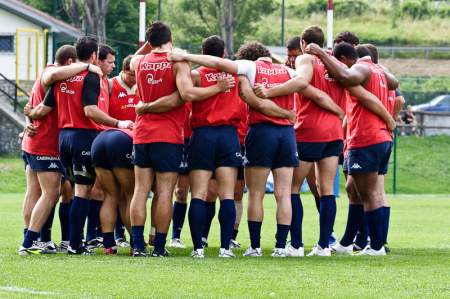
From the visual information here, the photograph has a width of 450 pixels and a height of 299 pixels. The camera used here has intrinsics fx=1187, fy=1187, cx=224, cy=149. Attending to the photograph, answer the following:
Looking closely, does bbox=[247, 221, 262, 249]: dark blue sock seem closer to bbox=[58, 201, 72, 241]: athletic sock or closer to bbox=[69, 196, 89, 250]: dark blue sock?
bbox=[69, 196, 89, 250]: dark blue sock

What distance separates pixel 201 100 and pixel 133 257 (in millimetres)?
1751

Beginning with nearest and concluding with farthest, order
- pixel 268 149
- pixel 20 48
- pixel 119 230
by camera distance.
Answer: pixel 268 149, pixel 119 230, pixel 20 48

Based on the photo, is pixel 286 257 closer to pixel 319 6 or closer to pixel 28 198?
pixel 28 198

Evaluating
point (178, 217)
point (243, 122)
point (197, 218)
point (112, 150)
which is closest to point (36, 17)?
point (178, 217)

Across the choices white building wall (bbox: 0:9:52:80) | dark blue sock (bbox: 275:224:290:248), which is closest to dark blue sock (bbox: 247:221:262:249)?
dark blue sock (bbox: 275:224:290:248)

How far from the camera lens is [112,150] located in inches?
490

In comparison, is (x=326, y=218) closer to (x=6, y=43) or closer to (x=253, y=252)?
(x=253, y=252)

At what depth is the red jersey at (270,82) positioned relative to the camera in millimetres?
12312

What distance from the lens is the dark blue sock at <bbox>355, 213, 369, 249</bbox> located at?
533 inches

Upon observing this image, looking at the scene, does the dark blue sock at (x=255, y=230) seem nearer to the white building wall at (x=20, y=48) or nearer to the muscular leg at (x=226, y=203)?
the muscular leg at (x=226, y=203)

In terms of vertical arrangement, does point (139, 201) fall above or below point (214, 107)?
below

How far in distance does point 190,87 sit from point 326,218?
2.08 meters

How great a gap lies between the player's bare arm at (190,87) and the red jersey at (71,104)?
1143 mm

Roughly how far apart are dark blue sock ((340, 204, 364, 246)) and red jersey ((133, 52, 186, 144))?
2.37 meters
